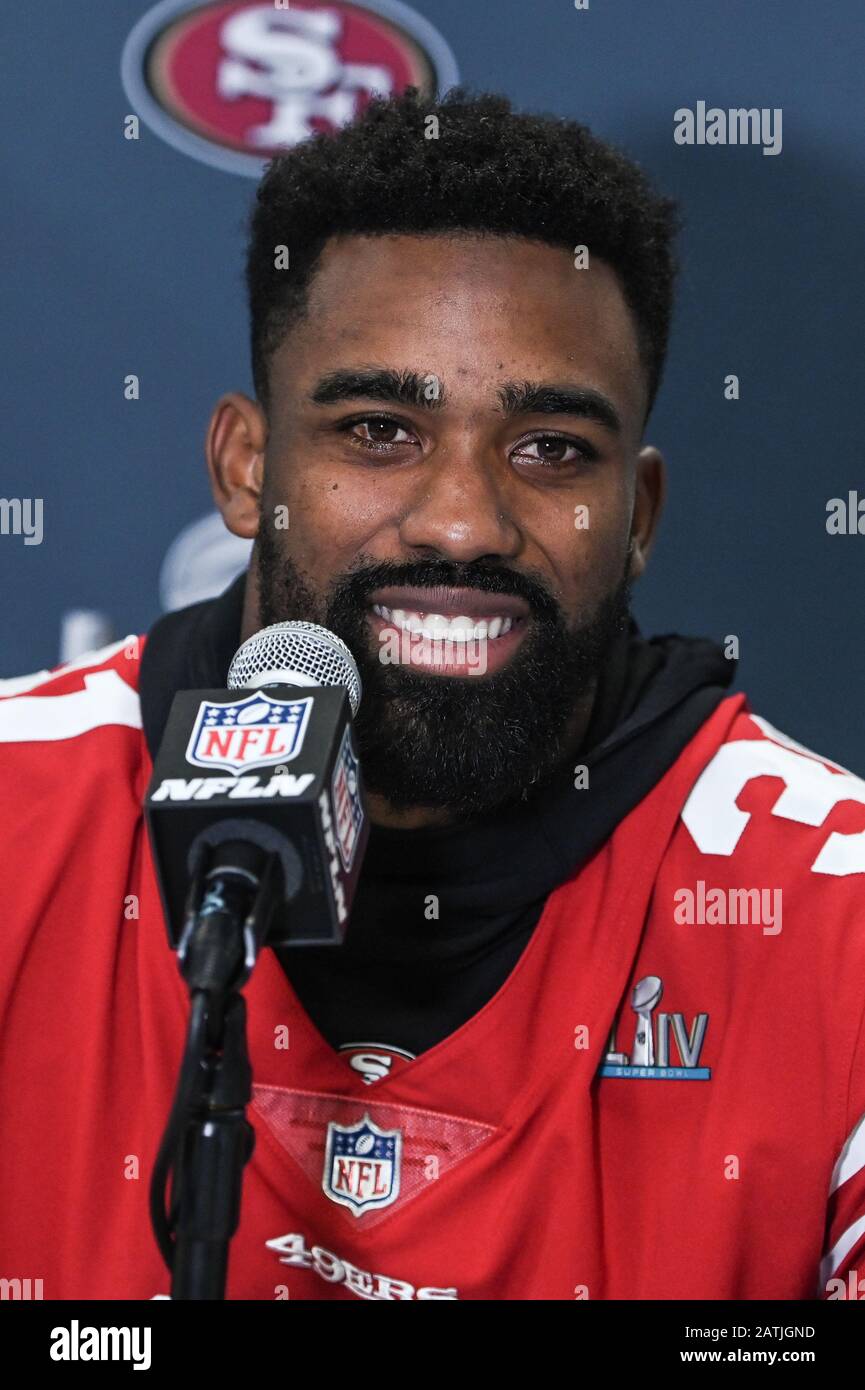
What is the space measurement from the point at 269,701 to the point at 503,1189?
0.58 m

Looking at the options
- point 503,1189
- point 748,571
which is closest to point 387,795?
point 503,1189

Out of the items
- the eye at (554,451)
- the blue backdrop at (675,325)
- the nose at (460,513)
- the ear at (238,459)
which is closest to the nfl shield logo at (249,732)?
the nose at (460,513)

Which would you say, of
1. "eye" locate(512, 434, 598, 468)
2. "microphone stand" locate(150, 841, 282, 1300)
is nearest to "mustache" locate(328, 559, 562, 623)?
"eye" locate(512, 434, 598, 468)

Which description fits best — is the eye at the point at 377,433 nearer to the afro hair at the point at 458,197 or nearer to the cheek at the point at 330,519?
the cheek at the point at 330,519

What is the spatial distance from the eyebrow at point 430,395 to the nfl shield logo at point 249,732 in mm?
537

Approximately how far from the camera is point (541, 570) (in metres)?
1.20

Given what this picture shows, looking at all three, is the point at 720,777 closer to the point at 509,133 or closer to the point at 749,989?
the point at 749,989

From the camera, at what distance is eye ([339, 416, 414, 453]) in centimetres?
122

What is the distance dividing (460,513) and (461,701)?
0.47 ft

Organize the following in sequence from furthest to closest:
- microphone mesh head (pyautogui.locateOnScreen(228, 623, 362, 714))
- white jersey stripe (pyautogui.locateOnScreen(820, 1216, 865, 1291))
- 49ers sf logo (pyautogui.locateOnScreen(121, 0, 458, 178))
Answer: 49ers sf logo (pyautogui.locateOnScreen(121, 0, 458, 178))
white jersey stripe (pyautogui.locateOnScreen(820, 1216, 865, 1291))
microphone mesh head (pyautogui.locateOnScreen(228, 623, 362, 714))

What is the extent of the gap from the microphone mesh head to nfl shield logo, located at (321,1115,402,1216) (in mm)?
431

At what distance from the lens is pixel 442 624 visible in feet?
3.84

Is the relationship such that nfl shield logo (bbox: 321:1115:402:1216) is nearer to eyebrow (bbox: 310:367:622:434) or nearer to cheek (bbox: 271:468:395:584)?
cheek (bbox: 271:468:395:584)

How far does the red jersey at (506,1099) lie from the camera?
112 centimetres
